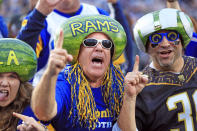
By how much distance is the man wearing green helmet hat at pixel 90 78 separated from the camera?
3082 millimetres

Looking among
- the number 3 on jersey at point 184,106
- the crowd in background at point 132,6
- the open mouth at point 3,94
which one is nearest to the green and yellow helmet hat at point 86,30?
the open mouth at point 3,94

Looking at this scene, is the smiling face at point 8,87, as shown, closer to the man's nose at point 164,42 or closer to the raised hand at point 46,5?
the raised hand at point 46,5

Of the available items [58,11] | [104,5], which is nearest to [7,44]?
[58,11]

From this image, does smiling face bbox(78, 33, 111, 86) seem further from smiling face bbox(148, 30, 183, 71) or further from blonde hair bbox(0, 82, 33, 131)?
smiling face bbox(148, 30, 183, 71)

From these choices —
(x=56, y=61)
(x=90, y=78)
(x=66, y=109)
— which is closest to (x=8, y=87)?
(x=66, y=109)

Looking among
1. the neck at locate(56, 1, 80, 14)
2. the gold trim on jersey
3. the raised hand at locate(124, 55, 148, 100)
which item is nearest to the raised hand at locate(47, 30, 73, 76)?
the raised hand at locate(124, 55, 148, 100)

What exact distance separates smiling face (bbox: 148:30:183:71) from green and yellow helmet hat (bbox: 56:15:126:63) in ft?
1.98

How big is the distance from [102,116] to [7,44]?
1.05 meters

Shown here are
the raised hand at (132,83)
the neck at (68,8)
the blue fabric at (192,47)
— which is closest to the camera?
the raised hand at (132,83)

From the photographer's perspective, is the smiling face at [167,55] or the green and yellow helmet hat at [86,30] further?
the smiling face at [167,55]

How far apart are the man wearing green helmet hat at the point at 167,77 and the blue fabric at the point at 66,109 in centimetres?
61

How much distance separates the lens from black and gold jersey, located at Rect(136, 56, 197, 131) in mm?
3707

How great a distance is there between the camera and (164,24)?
12.6 ft

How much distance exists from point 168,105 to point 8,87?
1.52 m
